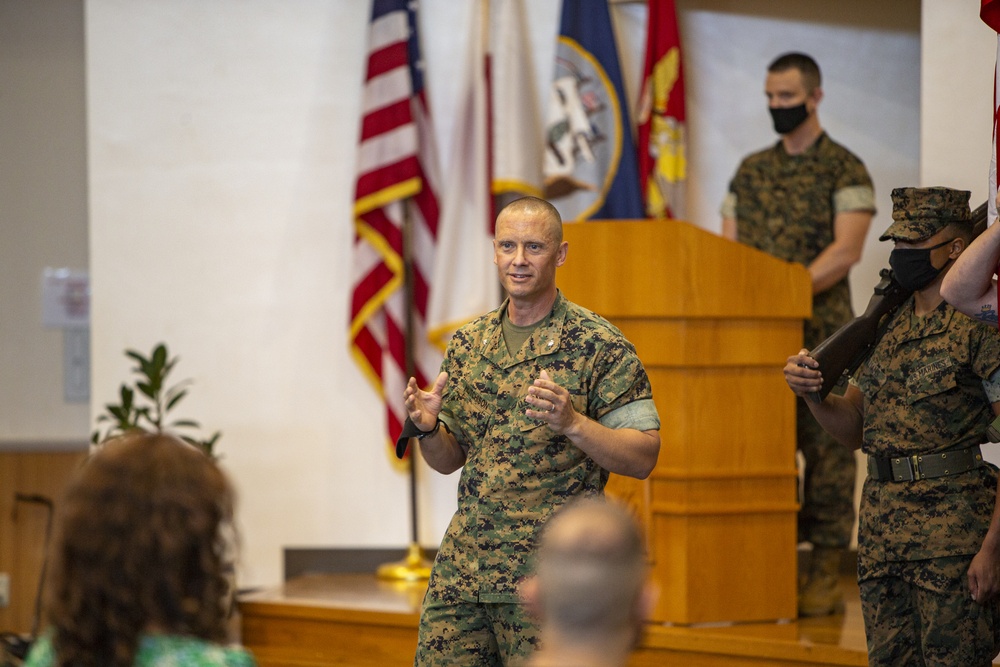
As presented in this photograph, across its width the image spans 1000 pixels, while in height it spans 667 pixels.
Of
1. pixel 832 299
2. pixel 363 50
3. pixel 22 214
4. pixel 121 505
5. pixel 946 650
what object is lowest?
pixel 946 650

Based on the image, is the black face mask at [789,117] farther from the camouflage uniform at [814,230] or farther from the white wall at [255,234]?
the white wall at [255,234]

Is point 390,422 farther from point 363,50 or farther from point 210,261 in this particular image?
point 363,50

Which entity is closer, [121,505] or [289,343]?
[121,505]

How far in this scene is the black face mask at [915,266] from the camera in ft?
9.88

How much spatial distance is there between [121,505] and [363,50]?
15.3 feet

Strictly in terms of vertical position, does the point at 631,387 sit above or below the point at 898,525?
above

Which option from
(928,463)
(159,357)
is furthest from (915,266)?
(159,357)

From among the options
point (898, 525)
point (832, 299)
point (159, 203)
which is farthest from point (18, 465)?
point (898, 525)

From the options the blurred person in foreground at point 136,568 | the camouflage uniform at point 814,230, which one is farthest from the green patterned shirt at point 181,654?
the camouflage uniform at point 814,230

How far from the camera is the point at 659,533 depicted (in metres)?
4.09

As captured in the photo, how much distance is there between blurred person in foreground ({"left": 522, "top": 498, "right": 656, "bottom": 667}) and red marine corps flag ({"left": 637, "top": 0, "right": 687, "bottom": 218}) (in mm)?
3927

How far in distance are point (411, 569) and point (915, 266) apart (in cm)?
323

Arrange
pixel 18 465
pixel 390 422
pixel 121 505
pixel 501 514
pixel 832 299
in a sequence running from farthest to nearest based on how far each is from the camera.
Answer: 1. pixel 18 465
2. pixel 390 422
3. pixel 832 299
4. pixel 501 514
5. pixel 121 505

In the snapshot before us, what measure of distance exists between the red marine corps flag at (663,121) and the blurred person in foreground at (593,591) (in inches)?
155
